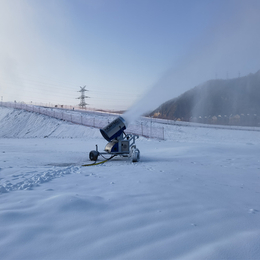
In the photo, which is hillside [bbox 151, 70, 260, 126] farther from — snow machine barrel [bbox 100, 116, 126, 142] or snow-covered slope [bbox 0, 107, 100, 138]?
snow machine barrel [bbox 100, 116, 126, 142]

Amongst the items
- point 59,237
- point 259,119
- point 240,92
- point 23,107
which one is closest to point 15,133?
point 23,107

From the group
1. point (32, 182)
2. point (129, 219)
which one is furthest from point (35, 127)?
point (129, 219)

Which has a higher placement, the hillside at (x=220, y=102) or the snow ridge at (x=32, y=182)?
the hillside at (x=220, y=102)

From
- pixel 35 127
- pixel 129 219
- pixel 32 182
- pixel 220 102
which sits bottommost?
pixel 129 219

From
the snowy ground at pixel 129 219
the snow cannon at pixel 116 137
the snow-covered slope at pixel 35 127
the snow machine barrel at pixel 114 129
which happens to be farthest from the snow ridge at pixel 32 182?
the snow-covered slope at pixel 35 127

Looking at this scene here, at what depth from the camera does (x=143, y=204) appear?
10.4 feet

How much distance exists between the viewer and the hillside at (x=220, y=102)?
12112cm

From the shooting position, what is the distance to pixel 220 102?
134 meters

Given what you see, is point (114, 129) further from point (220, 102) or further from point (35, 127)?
point (220, 102)

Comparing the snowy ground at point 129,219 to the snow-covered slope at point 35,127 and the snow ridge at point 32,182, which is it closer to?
the snow ridge at point 32,182

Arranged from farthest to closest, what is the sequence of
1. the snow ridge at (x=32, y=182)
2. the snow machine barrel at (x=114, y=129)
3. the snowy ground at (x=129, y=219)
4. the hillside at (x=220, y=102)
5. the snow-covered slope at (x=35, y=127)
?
the hillside at (x=220, y=102)
the snow-covered slope at (x=35, y=127)
the snow machine barrel at (x=114, y=129)
the snow ridge at (x=32, y=182)
the snowy ground at (x=129, y=219)

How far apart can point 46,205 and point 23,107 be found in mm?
46460

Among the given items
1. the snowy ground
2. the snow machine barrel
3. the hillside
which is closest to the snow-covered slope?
the snow machine barrel

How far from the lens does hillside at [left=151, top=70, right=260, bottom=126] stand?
12112cm
